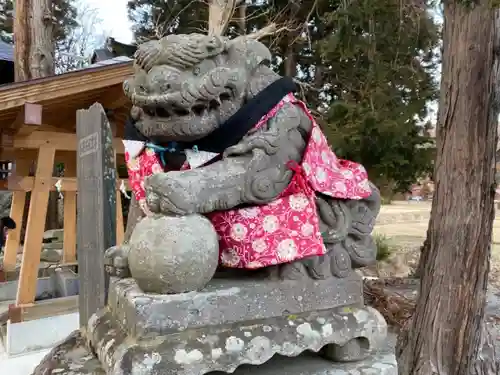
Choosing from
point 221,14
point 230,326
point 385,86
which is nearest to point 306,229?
point 230,326

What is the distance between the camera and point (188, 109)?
42.1 inches

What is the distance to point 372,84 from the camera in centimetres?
476

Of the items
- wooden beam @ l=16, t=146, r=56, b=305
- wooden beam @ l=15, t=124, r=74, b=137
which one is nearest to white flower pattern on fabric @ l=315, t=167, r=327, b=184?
wooden beam @ l=15, t=124, r=74, b=137

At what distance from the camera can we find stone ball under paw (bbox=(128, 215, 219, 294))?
948 mm

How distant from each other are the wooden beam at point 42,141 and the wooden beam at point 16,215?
0.72 m

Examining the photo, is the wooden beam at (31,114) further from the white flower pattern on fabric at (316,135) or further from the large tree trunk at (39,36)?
the large tree trunk at (39,36)

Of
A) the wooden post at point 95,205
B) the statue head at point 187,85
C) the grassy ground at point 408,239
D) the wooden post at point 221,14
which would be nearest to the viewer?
the statue head at point 187,85

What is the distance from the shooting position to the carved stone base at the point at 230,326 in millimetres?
953

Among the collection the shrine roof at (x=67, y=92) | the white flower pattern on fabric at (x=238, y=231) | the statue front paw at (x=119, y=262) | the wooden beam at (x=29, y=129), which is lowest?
the statue front paw at (x=119, y=262)

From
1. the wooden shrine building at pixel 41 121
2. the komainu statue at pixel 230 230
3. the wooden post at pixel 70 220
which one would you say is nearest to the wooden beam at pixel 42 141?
the wooden shrine building at pixel 41 121

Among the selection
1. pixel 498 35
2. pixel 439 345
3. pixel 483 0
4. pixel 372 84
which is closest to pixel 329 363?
pixel 439 345

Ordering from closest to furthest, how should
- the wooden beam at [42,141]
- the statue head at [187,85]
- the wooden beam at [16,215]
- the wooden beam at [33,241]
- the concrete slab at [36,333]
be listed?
the statue head at [187,85], the concrete slab at [36,333], the wooden beam at [33,241], the wooden beam at [42,141], the wooden beam at [16,215]

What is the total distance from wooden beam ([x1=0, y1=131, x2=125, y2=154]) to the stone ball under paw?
3380mm

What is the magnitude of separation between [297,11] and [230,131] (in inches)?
235
